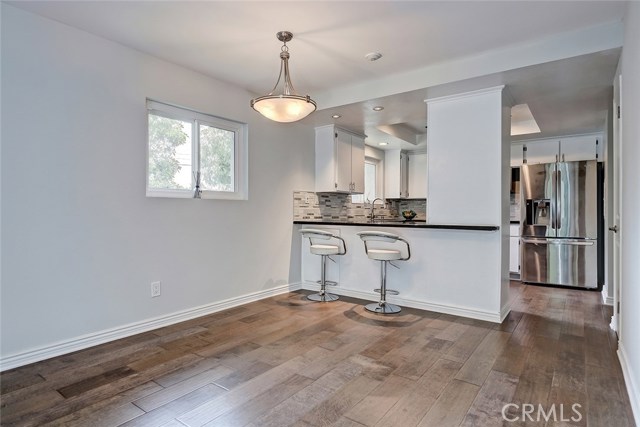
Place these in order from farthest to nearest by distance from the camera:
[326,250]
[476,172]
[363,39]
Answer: [326,250], [476,172], [363,39]

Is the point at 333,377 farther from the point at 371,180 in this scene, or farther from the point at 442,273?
the point at 371,180

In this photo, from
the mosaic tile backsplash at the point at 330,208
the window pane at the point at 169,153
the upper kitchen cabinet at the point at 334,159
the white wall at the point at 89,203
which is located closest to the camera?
the white wall at the point at 89,203

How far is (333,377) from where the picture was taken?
2.21 metres

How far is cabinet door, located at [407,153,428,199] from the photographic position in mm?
7113

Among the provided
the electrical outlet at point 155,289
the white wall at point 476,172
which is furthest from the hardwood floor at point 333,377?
the white wall at point 476,172

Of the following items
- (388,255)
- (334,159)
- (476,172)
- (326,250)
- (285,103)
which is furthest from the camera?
(334,159)

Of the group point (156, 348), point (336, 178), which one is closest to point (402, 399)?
point (156, 348)

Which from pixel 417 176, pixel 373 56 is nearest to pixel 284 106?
pixel 373 56

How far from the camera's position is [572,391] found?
6.70 feet

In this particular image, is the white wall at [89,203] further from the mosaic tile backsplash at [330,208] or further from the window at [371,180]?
the window at [371,180]

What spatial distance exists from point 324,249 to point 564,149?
4077mm

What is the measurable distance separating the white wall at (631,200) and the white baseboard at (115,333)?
324cm

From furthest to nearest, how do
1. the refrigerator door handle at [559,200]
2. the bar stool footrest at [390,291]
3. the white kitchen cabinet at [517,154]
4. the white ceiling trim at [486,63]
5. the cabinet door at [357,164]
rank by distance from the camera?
the white kitchen cabinet at [517,154] → the cabinet door at [357,164] → the refrigerator door handle at [559,200] → the bar stool footrest at [390,291] → the white ceiling trim at [486,63]

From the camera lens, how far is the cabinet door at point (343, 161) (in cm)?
496
